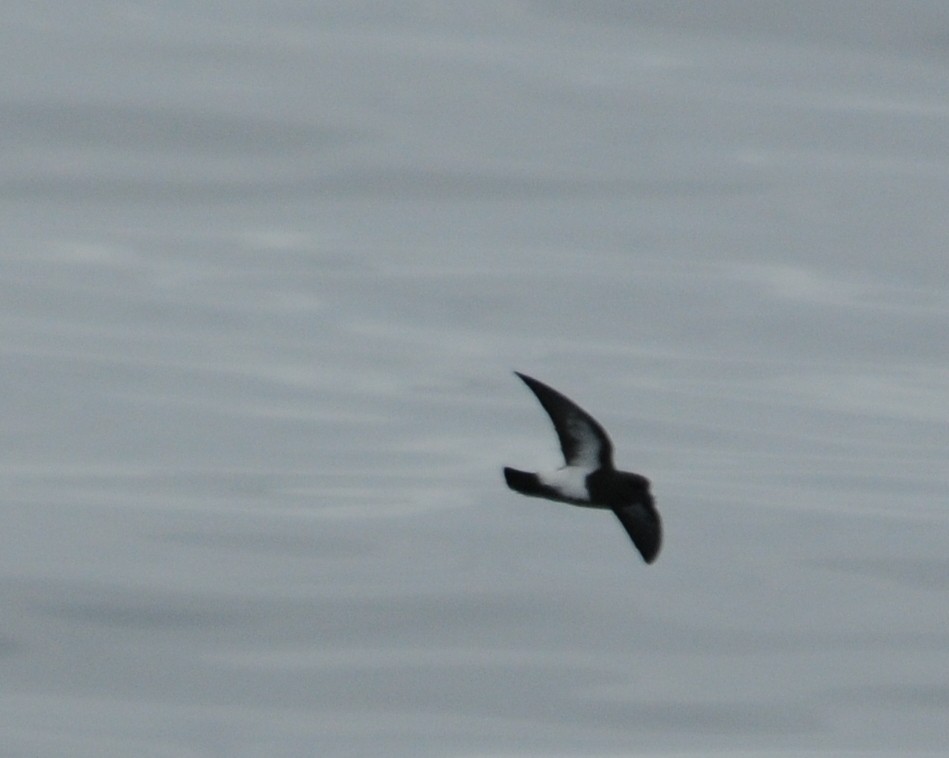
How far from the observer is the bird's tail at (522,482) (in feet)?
34.4

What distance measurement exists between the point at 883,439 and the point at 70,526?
44.3 feet

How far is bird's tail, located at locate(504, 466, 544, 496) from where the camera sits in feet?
34.4

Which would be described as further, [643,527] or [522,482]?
[643,527]

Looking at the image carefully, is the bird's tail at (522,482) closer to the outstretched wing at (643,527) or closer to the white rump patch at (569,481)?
the white rump patch at (569,481)

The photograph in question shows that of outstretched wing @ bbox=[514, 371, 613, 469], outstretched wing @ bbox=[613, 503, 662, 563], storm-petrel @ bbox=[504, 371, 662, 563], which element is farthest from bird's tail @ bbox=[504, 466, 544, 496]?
outstretched wing @ bbox=[514, 371, 613, 469]

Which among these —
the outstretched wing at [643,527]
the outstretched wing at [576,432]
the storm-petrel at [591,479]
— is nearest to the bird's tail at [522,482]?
the storm-petrel at [591,479]

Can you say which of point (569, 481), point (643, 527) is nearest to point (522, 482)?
point (569, 481)

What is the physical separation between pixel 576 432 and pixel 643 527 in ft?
2.23

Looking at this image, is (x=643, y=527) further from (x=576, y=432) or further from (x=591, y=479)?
(x=576, y=432)

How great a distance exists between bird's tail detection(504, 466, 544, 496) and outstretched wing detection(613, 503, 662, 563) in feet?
1.60

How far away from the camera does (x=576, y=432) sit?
11.5m

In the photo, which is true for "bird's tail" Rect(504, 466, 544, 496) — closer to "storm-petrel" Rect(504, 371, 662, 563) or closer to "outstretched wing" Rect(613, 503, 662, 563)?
"storm-petrel" Rect(504, 371, 662, 563)

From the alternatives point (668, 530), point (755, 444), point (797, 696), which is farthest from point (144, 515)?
point (755, 444)

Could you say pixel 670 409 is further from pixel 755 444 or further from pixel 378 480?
pixel 378 480
